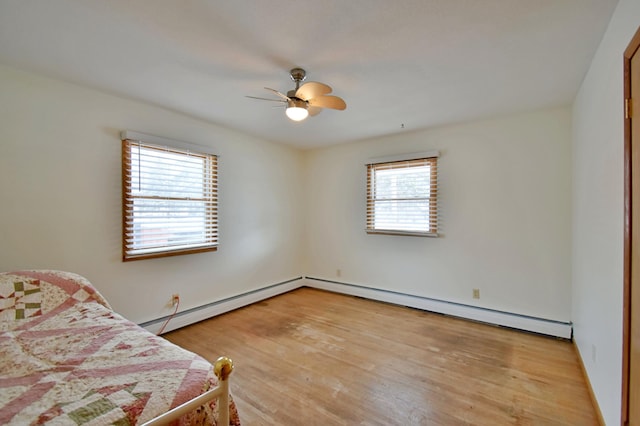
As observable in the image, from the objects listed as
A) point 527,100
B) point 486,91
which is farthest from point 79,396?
point 527,100

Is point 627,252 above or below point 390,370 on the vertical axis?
above

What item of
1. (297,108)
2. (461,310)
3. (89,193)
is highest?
(297,108)

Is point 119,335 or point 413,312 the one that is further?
point 413,312

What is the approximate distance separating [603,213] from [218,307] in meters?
3.74

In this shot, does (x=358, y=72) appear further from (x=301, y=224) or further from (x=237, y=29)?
(x=301, y=224)

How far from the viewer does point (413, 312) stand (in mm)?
3666

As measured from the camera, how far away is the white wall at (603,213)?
146 centimetres

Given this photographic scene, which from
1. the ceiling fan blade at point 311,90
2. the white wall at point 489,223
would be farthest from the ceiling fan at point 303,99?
the white wall at point 489,223

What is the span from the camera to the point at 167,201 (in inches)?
121

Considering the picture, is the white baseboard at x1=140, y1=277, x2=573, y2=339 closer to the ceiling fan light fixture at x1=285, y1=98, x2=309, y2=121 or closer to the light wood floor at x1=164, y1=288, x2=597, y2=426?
the light wood floor at x1=164, y1=288, x2=597, y2=426

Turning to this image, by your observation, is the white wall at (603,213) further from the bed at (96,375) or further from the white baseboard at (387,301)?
the bed at (96,375)

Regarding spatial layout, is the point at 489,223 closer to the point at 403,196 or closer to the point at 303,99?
the point at 403,196

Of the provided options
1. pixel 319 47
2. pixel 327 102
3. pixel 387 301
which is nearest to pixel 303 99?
pixel 327 102

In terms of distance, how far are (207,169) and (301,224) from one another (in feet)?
6.50
